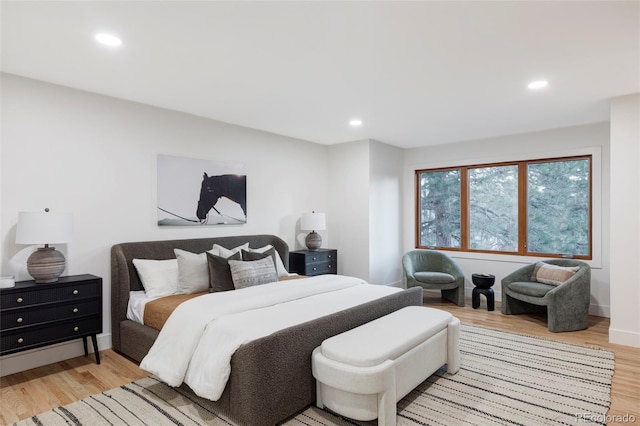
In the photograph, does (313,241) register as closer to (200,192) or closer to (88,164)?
(200,192)

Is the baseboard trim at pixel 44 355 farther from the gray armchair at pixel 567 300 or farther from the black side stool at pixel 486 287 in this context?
the gray armchair at pixel 567 300

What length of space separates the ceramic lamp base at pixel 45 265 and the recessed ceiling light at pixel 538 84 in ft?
14.5

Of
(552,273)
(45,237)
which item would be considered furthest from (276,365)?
(552,273)

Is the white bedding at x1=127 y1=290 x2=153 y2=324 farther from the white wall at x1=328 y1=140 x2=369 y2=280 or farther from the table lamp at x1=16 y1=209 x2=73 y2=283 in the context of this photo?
the white wall at x1=328 y1=140 x2=369 y2=280

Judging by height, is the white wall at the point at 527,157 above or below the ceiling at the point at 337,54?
below

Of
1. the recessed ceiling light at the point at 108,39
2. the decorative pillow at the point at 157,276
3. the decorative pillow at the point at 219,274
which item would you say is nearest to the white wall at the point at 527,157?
the decorative pillow at the point at 219,274

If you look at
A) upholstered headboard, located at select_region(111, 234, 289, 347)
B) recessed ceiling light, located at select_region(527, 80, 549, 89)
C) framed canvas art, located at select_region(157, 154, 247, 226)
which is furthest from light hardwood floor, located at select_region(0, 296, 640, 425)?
recessed ceiling light, located at select_region(527, 80, 549, 89)

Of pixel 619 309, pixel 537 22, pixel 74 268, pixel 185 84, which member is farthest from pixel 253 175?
pixel 619 309

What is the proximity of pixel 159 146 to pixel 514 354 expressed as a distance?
4209 mm

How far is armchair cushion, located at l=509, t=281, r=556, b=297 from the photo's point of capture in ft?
14.5

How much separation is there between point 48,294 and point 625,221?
5.36m

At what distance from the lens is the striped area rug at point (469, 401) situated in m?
2.40

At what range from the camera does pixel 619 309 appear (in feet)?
12.4

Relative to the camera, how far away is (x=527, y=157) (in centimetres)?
545
